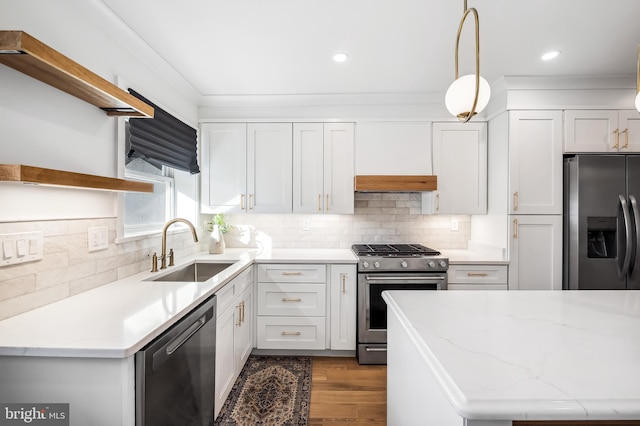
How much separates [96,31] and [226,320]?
185cm

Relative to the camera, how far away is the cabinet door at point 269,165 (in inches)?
123

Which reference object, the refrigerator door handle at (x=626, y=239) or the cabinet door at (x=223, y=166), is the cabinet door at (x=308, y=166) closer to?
the cabinet door at (x=223, y=166)

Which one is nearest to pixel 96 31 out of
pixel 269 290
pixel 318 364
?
pixel 269 290

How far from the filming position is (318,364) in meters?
2.72

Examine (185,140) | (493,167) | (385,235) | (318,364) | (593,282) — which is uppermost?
(185,140)

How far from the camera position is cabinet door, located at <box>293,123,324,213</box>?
123 inches

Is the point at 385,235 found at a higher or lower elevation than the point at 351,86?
lower

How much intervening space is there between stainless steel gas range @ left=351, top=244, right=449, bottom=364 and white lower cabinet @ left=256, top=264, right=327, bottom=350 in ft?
1.12

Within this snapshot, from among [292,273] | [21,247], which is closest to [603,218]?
[292,273]

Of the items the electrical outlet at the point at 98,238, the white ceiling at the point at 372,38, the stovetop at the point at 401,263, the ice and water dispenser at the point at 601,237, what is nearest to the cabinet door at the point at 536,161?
the ice and water dispenser at the point at 601,237

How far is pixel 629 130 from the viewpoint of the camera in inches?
106

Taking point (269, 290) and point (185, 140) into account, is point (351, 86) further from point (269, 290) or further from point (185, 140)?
point (269, 290)

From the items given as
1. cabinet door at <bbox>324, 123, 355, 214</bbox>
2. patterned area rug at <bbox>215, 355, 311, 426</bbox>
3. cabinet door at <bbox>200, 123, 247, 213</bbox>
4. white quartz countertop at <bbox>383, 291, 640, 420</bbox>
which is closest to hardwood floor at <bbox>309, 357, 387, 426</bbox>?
patterned area rug at <bbox>215, 355, 311, 426</bbox>

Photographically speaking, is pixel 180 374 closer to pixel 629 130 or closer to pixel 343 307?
pixel 343 307
